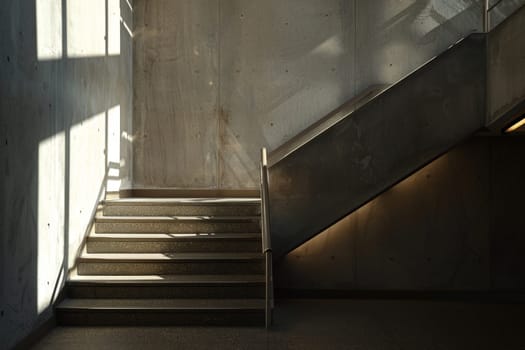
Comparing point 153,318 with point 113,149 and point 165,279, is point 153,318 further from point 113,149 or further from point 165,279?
point 113,149

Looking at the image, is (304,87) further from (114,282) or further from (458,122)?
(114,282)

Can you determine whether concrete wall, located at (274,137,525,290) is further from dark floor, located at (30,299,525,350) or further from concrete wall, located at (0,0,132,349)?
concrete wall, located at (0,0,132,349)

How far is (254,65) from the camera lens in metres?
7.42

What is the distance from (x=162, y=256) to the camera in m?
5.68

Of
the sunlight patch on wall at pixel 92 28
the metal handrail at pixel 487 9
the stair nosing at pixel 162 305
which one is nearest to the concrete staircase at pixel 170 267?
the stair nosing at pixel 162 305

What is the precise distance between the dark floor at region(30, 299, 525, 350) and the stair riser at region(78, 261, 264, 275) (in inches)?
22.2

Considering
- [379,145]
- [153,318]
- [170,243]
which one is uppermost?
[379,145]

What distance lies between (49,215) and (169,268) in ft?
4.50

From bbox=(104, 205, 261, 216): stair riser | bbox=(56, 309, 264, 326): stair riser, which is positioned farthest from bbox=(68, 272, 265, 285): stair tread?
bbox=(104, 205, 261, 216): stair riser

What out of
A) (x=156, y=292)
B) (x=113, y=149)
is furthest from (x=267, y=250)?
(x=113, y=149)

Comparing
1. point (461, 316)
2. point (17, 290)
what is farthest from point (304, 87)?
point (17, 290)

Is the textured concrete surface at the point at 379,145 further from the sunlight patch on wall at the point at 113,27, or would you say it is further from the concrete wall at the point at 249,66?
the sunlight patch on wall at the point at 113,27

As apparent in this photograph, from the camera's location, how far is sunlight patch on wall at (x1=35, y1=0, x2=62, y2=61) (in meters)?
4.49

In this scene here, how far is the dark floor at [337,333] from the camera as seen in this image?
4.56 m
